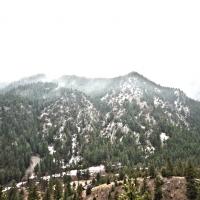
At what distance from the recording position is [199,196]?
139 metres

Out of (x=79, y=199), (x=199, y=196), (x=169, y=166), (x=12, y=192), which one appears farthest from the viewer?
(x=12, y=192)

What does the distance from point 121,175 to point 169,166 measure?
97.5ft

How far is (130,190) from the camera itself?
289 feet

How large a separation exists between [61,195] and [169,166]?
5572cm

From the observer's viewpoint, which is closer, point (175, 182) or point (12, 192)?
point (175, 182)

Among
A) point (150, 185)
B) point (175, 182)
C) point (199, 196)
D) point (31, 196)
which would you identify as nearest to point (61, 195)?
point (31, 196)

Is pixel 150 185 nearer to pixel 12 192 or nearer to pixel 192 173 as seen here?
A: pixel 192 173

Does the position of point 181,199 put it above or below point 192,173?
below

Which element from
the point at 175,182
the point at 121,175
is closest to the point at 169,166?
the point at 175,182

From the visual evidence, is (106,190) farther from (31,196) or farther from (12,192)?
(12,192)

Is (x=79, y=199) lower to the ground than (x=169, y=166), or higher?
lower

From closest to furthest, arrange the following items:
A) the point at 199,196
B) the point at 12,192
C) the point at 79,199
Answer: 1. the point at 199,196
2. the point at 79,199
3. the point at 12,192

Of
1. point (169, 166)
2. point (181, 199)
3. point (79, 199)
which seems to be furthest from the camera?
point (169, 166)

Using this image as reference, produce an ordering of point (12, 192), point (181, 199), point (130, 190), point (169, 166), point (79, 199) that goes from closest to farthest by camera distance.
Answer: point (130, 190), point (181, 199), point (79, 199), point (169, 166), point (12, 192)
